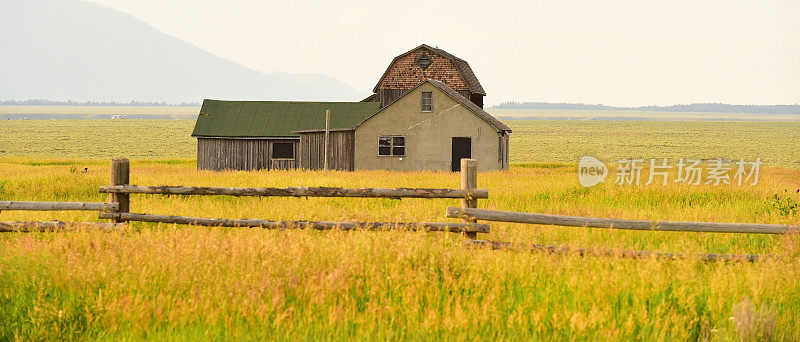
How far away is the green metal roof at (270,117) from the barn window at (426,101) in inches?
209

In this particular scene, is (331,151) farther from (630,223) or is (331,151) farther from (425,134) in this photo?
(630,223)

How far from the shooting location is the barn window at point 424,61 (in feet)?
128

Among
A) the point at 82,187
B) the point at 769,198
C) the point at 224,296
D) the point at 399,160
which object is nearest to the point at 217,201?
the point at 82,187

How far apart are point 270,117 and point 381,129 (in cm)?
789

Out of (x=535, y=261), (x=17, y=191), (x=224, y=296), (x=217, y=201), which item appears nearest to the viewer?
(x=224, y=296)

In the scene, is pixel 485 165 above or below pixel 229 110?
below

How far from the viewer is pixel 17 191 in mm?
16938

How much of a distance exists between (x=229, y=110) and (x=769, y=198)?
1189 inches

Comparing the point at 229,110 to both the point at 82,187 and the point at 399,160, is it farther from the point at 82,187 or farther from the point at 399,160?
the point at 82,187

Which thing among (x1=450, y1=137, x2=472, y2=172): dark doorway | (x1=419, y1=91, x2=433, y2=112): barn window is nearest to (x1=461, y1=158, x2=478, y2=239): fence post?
(x1=419, y1=91, x2=433, y2=112): barn window

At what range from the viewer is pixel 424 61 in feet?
128

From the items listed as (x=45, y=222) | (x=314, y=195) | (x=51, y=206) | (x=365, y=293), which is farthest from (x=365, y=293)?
(x=51, y=206)

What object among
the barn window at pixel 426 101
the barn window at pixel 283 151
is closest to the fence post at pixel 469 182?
the barn window at pixel 426 101

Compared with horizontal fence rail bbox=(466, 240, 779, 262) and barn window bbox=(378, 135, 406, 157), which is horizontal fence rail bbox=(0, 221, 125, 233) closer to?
horizontal fence rail bbox=(466, 240, 779, 262)
